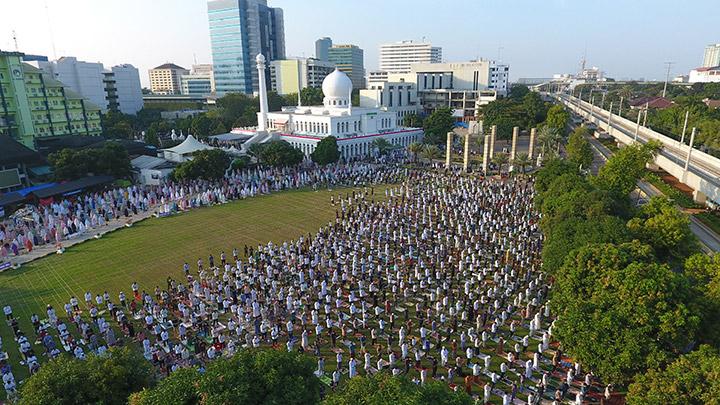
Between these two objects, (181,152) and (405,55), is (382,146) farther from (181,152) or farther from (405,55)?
(405,55)

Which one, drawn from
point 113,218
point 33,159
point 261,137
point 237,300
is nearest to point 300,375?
point 237,300

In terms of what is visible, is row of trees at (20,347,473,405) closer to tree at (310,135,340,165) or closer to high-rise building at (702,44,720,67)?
tree at (310,135,340,165)

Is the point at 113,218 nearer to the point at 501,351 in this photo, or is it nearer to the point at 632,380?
the point at 501,351

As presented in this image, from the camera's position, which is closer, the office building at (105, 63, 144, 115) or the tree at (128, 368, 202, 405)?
the tree at (128, 368, 202, 405)

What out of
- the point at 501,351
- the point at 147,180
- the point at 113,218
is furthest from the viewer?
the point at 147,180

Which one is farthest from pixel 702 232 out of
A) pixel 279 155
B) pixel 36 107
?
pixel 36 107

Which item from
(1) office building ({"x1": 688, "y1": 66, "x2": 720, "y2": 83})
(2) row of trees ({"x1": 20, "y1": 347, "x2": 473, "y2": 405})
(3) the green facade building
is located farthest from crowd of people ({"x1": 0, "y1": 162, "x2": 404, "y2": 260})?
(1) office building ({"x1": 688, "y1": 66, "x2": 720, "y2": 83})
